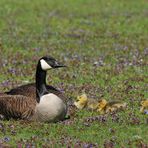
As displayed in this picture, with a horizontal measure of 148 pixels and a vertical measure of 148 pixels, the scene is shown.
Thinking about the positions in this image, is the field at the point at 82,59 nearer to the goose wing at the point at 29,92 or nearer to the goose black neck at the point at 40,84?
the goose wing at the point at 29,92

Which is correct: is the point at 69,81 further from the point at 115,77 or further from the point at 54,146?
the point at 54,146

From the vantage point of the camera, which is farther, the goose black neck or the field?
the goose black neck

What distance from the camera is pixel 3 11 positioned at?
32719 millimetres

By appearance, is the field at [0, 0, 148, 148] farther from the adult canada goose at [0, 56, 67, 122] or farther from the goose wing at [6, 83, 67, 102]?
the goose wing at [6, 83, 67, 102]

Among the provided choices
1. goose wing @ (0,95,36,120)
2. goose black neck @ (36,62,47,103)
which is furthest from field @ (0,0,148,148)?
goose black neck @ (36,62,47,103)

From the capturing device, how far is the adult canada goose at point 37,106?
12.4 metres

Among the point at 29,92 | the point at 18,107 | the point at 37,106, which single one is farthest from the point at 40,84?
the point at 18,107

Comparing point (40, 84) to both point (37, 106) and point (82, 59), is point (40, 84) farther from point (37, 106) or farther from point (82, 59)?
point (82, 59)

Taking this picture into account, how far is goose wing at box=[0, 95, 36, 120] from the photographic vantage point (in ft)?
41.2

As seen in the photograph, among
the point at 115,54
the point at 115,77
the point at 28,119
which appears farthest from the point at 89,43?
the point at 28,119

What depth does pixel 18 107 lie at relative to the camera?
12570 mm

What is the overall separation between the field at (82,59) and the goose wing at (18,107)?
0.19m

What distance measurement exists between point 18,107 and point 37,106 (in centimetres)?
36

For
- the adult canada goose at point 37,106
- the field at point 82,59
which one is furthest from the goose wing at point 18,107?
the field at point 82,59
